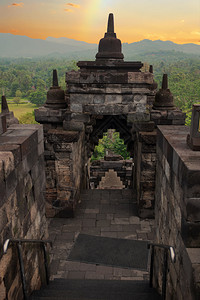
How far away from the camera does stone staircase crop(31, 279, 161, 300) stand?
15.1 feet

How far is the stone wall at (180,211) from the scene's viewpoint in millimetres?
3088

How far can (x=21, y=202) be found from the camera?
168 inches

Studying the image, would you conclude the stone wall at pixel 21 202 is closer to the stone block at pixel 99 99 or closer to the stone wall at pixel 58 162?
the stone wall at pixel 58 162

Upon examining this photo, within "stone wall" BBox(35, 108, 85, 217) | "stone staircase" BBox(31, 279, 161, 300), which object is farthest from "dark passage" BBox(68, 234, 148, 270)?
"stone wall" BBox(35, 108, 85, 217)

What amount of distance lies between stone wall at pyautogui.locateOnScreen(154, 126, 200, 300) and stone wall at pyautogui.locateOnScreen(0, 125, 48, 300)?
2240 mm

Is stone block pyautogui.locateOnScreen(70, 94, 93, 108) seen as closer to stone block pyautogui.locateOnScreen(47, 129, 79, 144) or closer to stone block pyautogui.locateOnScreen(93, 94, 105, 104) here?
stone block pyautogui.locateOnScreen(93, 94, 105, 104)

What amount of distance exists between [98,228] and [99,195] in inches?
89.5

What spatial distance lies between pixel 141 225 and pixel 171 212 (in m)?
4.33

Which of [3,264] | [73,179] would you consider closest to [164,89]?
[73,179]

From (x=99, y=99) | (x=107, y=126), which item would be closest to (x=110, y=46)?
(x=99, y=99)

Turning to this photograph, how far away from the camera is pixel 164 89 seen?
848 centimetres

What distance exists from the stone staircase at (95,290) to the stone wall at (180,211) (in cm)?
45

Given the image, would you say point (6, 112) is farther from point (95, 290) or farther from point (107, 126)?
point (107, 126)

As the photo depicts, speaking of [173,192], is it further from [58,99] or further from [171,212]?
[58,99]
